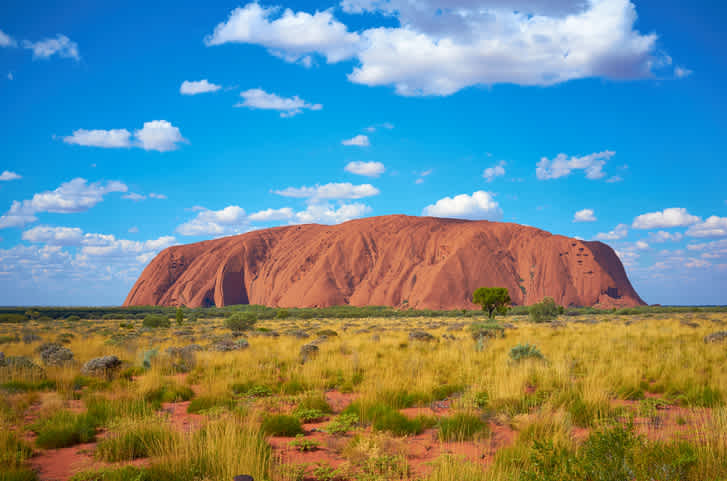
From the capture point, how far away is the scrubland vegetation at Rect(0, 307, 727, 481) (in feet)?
12.7

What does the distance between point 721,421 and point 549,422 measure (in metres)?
1.91

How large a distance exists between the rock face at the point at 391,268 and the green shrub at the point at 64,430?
265ft

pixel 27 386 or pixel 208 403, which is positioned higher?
pixel 208 403

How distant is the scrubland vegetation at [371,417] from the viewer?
3865 mm

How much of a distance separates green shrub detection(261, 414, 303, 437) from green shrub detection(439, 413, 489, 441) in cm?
212

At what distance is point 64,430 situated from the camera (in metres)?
5.66

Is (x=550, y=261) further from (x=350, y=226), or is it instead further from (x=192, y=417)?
(x=192, y=417)

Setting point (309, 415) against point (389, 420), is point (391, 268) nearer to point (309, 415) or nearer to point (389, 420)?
point (309, 415)

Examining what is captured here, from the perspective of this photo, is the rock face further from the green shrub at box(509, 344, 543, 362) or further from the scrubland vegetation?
the scrubland vegetation

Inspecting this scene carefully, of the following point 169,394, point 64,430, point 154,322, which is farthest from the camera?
point 154,322

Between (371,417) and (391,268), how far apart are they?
96.2 m

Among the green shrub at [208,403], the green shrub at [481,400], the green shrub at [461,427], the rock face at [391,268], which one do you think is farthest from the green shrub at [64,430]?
the rock face at [391,268]

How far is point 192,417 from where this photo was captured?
6.74m

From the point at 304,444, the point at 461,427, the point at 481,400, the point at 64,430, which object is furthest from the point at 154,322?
the point at 461,427
